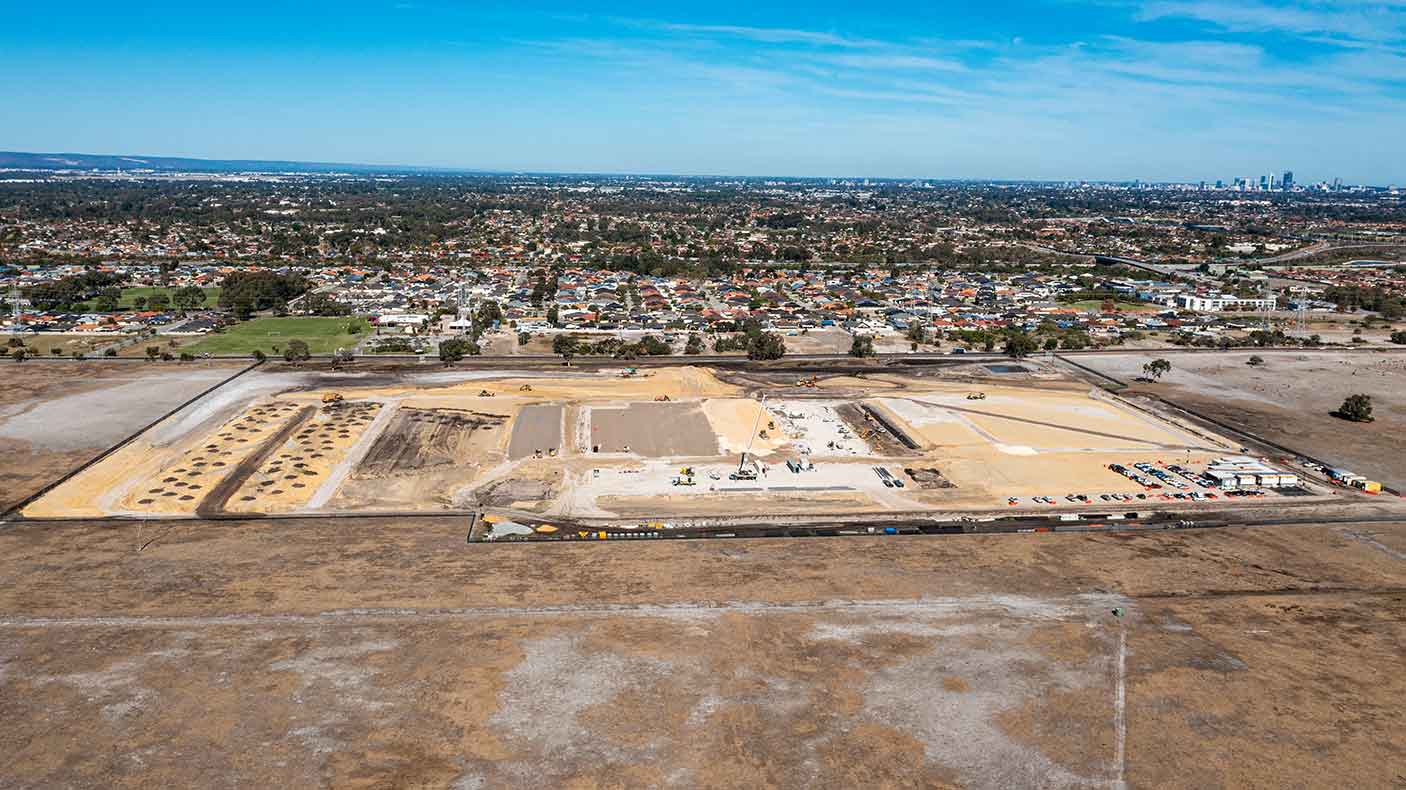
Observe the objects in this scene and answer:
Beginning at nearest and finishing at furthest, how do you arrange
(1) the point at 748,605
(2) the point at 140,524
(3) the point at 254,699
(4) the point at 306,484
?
(3) the point at 254,699, (1) the point at 748,605, (2) the point at 140,524, (4) the point at 306,484

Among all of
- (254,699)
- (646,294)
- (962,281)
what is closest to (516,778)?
(254,699)

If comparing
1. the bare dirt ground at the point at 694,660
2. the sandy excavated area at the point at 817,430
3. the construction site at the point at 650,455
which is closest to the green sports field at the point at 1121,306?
the construction site at the point at 650,455

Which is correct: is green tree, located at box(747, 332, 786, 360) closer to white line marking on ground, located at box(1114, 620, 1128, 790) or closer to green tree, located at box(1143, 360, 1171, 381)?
green tree, located at box(1143, 360, 1171, 381)

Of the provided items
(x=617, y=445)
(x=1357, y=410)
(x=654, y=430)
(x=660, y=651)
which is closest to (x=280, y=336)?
(x=654, y=430)

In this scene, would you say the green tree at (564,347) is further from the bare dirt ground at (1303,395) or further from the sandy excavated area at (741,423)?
the bare dirt ground at (1303,395)

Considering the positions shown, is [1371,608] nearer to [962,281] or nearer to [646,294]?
[646,294]

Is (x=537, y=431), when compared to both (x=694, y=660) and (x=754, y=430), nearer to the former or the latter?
(x=754, y=430)
